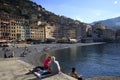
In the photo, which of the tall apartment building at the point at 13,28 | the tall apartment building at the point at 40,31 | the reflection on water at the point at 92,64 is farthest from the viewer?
the tall apartment building at the point at 40,31

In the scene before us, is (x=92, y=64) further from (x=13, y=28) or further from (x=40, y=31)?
(x=40, y=31)

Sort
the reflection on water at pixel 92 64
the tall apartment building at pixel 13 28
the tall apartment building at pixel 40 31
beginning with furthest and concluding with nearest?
the tall apartment building at pixel 40 31
the tall apartment building at pixel 13 28
the reflection on water at pixel 92 64

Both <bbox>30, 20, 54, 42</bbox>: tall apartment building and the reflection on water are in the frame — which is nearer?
the reflection on water

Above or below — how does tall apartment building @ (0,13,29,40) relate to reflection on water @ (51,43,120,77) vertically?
above

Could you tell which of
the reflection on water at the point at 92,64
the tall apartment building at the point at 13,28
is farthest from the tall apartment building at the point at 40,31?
the reflection on water at the point at 92,64

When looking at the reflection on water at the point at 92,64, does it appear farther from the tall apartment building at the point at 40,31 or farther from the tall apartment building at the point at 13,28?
the tall apartment building at the point at 40,31

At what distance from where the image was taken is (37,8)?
179 m

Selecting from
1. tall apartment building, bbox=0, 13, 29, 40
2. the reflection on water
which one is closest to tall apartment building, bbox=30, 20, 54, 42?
tall apartment building, bbox=0, 13, 29, 40

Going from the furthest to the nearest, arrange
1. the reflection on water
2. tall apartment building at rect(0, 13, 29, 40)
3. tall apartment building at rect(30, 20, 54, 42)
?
tall apartment building at rect(30, 20, 54, 42)
tall apartment building at rect(0, 13, 29, 40)
the reflection on water

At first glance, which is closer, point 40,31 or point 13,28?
point 13,28

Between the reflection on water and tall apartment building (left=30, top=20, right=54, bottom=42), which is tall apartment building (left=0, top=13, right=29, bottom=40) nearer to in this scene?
tall apartment building (left=30, top=20, right=54, bottom=42)

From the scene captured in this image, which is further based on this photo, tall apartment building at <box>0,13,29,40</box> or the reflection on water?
tall apartment building at <box>0,13,29,40</box>

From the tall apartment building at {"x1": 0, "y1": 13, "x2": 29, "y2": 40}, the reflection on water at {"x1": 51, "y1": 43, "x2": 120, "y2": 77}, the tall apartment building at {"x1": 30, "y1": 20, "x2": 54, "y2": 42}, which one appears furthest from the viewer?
the tall apartment building at {"x1": 30, "y1": 20, "x2": 54, "y2": 42}

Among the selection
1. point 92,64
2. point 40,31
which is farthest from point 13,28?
point 92,64
